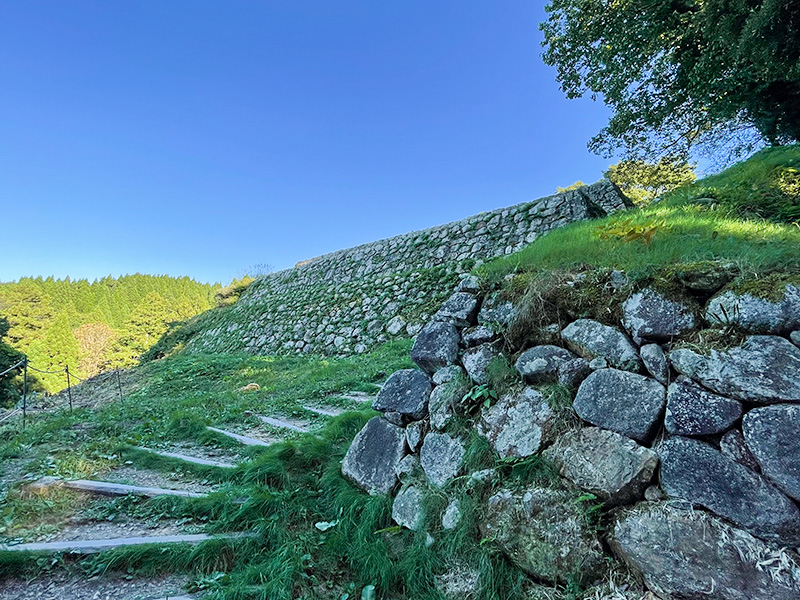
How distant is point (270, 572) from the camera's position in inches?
76.4

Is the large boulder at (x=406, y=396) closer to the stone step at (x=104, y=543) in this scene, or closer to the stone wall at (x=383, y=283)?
the stone step at (x=104, y=543)

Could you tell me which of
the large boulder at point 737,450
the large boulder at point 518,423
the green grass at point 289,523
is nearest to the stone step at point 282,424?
the green grass at point 289,523

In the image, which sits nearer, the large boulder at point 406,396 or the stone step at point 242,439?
the large boulder at point 406,396

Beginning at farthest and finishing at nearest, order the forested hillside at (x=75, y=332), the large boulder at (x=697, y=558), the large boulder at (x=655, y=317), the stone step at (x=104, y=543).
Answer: the forested hillside at (x=75, y=332) < the stone step at (x=104, y=543) < the large boulder at (x=655, y=317) < the large boulder at (x=697, y=558)

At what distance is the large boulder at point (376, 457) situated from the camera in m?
2.41

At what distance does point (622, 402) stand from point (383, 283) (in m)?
8.44

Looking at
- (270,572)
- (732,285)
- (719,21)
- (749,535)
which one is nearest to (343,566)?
(270,572)

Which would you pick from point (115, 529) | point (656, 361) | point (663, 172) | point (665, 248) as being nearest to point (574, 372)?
point (656, 361)

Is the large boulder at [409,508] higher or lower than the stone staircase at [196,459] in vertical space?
lower

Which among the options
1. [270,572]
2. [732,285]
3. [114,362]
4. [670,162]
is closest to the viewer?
[732,285]

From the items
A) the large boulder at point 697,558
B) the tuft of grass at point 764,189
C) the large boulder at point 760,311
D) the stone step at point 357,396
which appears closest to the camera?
the large boulder at point 697,558

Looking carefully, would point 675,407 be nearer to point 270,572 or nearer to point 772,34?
point 270,572

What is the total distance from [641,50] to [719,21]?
112 inches

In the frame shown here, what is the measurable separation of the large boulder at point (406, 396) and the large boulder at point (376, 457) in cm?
11
